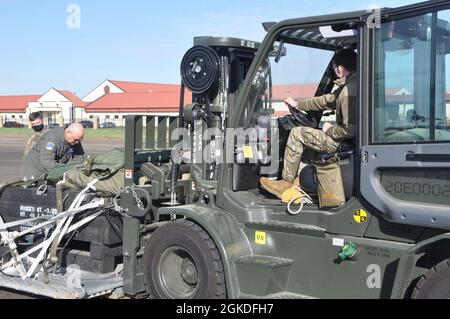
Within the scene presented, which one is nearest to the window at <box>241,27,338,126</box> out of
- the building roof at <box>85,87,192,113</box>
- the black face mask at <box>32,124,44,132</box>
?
the black face mask at <box>32,124,44,132</box>

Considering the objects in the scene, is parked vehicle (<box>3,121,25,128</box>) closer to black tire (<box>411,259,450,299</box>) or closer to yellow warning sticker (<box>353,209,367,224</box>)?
yellow warning sticker (<box>353,209,367,224</box>)

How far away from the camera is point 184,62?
208 inches

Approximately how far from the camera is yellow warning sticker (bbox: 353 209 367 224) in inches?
168

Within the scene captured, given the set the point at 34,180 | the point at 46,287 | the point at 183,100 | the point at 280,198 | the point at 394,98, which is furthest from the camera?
the point at 34,180

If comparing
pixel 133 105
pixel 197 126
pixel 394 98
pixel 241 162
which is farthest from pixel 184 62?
pixel 133 105

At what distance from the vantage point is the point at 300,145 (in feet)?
15.9

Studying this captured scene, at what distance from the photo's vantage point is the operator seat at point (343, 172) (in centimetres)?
441

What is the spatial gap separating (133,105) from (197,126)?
80985 millimetres

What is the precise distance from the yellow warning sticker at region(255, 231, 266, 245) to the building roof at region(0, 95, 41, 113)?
98.9 meters

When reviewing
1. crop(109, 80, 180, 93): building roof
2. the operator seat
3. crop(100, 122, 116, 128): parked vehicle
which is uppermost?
crop(109, 80, 180, 93): building roof

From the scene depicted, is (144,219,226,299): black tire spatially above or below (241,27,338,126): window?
below

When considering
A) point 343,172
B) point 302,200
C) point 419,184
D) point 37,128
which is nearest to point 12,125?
point 37,128

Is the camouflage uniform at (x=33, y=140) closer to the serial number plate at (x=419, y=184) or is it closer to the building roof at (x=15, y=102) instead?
the serial number plate at (x=419, y=184)

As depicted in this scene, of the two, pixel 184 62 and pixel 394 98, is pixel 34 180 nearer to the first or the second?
pixel 184 62
